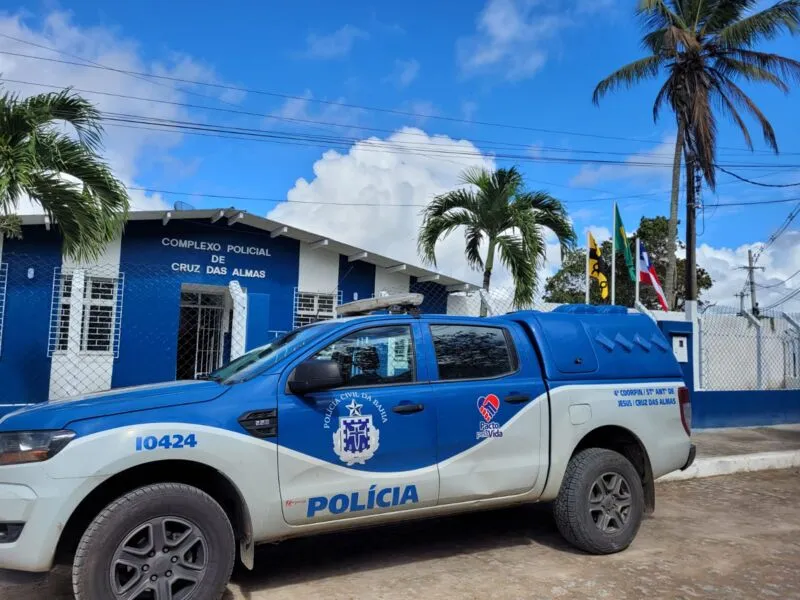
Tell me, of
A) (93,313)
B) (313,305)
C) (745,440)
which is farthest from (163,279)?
(745,440)

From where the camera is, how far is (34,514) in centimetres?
325

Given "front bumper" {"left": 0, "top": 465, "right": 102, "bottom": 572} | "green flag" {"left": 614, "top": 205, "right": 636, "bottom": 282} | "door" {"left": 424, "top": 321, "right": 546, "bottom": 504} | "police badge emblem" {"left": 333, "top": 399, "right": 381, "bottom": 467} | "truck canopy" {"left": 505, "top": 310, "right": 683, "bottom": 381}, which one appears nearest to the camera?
"front bumper" {"left": 0, "top": 465, "right": 102, "bottom": 572}

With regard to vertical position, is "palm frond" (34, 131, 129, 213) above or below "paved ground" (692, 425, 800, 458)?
above

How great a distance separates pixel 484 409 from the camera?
4.42 meters

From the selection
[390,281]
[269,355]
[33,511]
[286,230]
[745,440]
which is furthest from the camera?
[390,281]

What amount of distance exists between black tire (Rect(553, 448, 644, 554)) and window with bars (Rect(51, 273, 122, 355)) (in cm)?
947

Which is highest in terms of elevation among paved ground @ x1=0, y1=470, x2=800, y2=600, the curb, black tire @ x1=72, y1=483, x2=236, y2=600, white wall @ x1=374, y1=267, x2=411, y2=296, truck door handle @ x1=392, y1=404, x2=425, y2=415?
white wall @ x1=374, y1=267, x2=411, y2=296

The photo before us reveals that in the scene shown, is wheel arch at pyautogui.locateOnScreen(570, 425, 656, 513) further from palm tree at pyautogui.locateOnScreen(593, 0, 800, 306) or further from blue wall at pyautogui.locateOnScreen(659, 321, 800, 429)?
palm tree at pyautogui.locateOnScreen(593, 0, 800, 306)

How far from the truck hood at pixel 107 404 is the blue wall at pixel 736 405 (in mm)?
8413

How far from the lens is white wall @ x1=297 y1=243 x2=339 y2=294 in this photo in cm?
1409

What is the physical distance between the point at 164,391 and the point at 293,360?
0.78 m

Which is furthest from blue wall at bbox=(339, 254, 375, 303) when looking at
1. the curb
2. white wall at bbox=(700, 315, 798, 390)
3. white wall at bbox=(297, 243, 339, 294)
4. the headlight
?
the headlight

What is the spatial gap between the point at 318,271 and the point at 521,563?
33.8 feet

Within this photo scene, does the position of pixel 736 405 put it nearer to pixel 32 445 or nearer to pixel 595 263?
pixel 595 263
